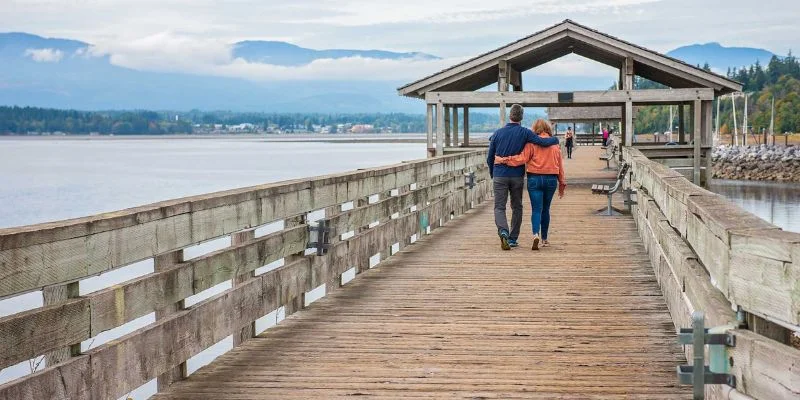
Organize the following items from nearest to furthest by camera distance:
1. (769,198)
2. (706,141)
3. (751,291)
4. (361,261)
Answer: (751,291)
(361,261)
(706,141)
(769,198)

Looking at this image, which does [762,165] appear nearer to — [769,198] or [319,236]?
[769,198]

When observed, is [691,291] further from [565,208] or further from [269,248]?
[565,208]

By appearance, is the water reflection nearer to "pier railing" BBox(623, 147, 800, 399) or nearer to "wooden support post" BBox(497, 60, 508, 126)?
"wooden support post" BBox(497, 60, 508, 126)

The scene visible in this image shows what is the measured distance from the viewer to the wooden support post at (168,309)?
→ 20.9ft

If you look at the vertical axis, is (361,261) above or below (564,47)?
below

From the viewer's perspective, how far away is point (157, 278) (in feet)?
20.1

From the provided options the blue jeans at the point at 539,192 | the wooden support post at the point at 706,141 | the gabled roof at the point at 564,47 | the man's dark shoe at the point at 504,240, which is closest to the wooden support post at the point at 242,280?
the man's dark shoe at the point at 504,240

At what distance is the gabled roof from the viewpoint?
27.8 meters

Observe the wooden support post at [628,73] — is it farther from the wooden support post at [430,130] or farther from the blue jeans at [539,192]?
the blue jeans at [539,192]

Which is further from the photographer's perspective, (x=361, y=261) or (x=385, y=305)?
(x=361, y=261)

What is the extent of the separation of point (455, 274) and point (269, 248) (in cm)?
373

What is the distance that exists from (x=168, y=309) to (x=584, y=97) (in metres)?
23.3

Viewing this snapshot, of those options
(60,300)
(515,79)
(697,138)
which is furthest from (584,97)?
(60,300)

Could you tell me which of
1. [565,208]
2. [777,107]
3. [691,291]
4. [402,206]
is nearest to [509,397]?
[691,291]
